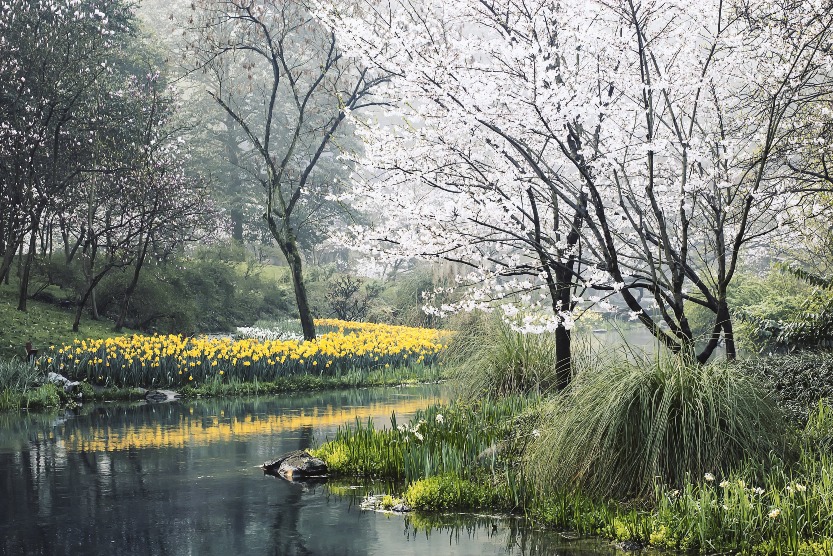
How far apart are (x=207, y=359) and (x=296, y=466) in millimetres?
8955

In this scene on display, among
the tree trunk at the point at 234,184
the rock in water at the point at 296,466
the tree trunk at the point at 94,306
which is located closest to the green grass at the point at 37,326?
the tree trunk at the point at 94,306

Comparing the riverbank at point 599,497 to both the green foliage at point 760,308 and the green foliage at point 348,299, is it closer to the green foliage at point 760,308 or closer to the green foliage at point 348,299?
the green foliage at point 760,308

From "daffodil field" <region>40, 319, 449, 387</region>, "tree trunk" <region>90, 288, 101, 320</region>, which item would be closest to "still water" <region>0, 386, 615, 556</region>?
"daffodil field" <region>40, 319, 449, 387</region>

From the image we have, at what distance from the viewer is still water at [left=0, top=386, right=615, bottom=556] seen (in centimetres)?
711

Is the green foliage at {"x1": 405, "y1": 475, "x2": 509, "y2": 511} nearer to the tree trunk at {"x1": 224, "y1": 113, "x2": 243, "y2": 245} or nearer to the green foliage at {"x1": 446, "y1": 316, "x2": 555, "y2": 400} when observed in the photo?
the green foliage at {"x1": 446, "y1": 316, "x2": 555, "y2": 400}

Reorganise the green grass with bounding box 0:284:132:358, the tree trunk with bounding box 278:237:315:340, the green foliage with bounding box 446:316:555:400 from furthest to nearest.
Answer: the tree trunk with bounding box 278:237:315:340, the green grass with bounding box 0:284:132:358, the green foliage with bounding box 446:316:555:400

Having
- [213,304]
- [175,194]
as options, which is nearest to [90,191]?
[175,194]

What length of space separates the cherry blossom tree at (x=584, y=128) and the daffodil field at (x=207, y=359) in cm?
810

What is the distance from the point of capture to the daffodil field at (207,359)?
17.5 metres

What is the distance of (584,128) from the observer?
31.3ft

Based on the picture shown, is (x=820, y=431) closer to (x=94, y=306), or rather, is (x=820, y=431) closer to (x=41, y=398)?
(x=41, y=398)

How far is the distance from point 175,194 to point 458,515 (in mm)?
19884

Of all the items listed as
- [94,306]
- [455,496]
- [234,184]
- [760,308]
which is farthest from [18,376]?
[234,184]

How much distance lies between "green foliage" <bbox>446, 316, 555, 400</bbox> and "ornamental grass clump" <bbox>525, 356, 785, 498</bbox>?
453cm
